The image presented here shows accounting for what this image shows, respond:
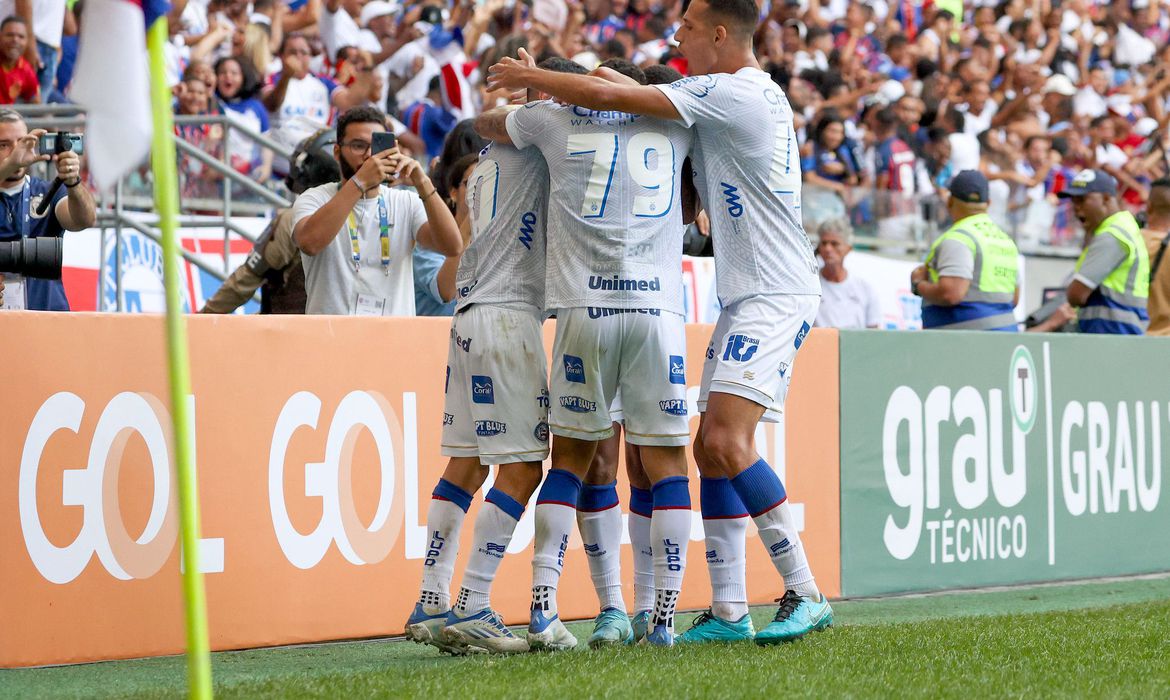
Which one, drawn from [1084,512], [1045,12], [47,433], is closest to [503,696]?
[47,433]

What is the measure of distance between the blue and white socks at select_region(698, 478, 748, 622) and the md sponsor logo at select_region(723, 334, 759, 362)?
1.67 ft

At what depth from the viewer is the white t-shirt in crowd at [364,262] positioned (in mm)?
6699

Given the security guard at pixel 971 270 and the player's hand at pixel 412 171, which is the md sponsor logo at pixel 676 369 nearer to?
the player's hand at pixel 412 171

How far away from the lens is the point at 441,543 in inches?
218

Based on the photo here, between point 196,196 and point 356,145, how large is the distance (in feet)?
12.5

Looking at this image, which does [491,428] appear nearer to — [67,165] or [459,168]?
[459,168]

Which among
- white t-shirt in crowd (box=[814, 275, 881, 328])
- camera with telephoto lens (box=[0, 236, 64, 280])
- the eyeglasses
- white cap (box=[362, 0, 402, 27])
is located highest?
white cap (box=[362, 0, 402, 27])

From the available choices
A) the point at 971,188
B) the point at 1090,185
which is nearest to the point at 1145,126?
the point at 1090,185

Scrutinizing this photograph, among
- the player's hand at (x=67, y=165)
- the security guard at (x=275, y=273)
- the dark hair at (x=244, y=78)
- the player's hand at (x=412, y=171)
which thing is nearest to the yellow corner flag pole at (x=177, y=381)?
the player's hand at (x=412, y=171)

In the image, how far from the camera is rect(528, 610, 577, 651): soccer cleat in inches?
207

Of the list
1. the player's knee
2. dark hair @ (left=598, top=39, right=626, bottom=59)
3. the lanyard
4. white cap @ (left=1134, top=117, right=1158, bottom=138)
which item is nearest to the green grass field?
the player's knee

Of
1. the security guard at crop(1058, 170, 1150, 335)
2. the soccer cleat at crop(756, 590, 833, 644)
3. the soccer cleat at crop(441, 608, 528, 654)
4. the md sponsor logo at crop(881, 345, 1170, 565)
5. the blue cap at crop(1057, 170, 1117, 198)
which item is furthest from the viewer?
the blue cap at crop(1057, 170, 1117, 198)

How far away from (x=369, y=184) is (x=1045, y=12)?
59.5 ft

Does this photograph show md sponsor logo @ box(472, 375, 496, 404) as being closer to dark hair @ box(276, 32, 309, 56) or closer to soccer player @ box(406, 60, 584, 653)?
soccer player @ box(406, 60, 584, 653)
